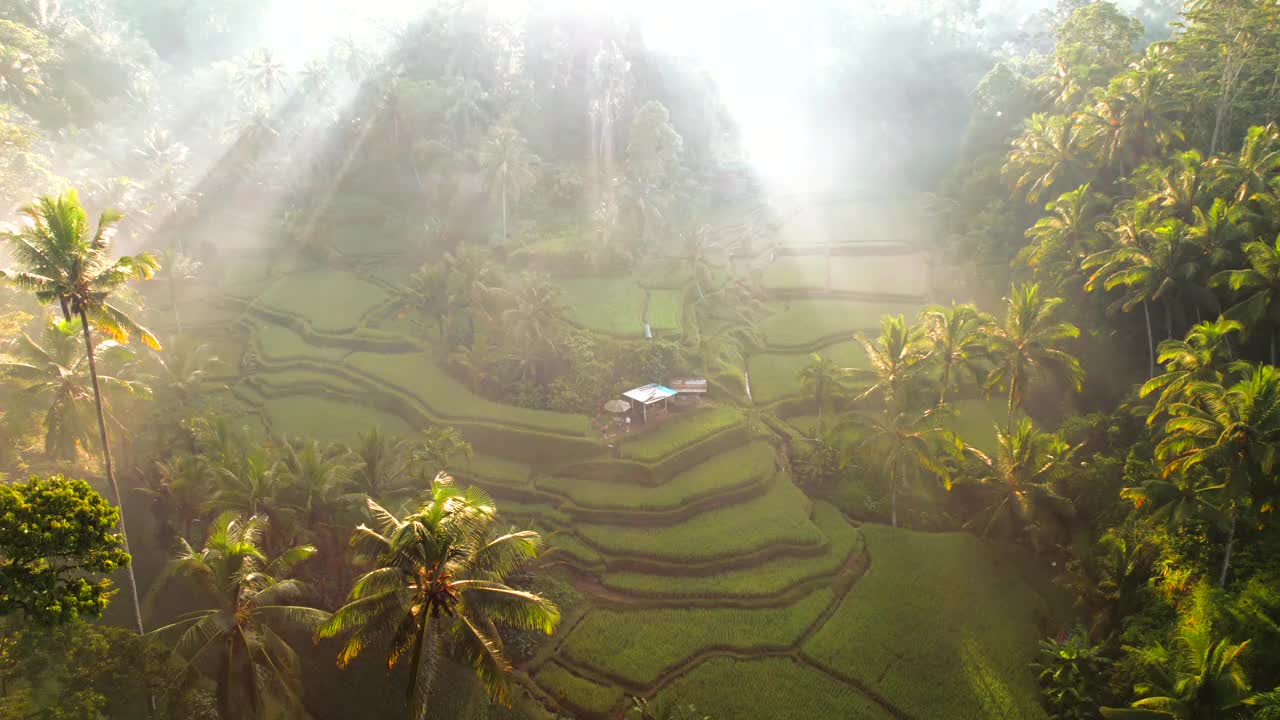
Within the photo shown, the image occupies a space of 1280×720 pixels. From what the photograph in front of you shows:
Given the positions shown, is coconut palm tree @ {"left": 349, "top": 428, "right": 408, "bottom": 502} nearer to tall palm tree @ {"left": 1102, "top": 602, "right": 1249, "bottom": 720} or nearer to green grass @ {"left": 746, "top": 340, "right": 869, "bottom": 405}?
green grass @ {"left": 746, "top": 340, "right": 869, "bottom": 405}

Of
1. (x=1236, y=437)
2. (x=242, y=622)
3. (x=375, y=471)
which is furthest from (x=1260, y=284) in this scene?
(x=242, y=622)

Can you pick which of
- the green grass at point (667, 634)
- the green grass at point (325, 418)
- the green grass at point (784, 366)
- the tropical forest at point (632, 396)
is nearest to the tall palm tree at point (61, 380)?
the tropical forest at point (632, 396)

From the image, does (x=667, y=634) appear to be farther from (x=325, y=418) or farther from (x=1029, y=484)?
(x=325, y=418)

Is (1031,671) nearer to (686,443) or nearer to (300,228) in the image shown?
(686,443)

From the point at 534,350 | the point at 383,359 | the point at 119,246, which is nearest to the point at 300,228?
the point at 119,246

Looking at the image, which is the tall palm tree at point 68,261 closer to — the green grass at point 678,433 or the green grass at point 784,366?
the green grass at point 678,433
